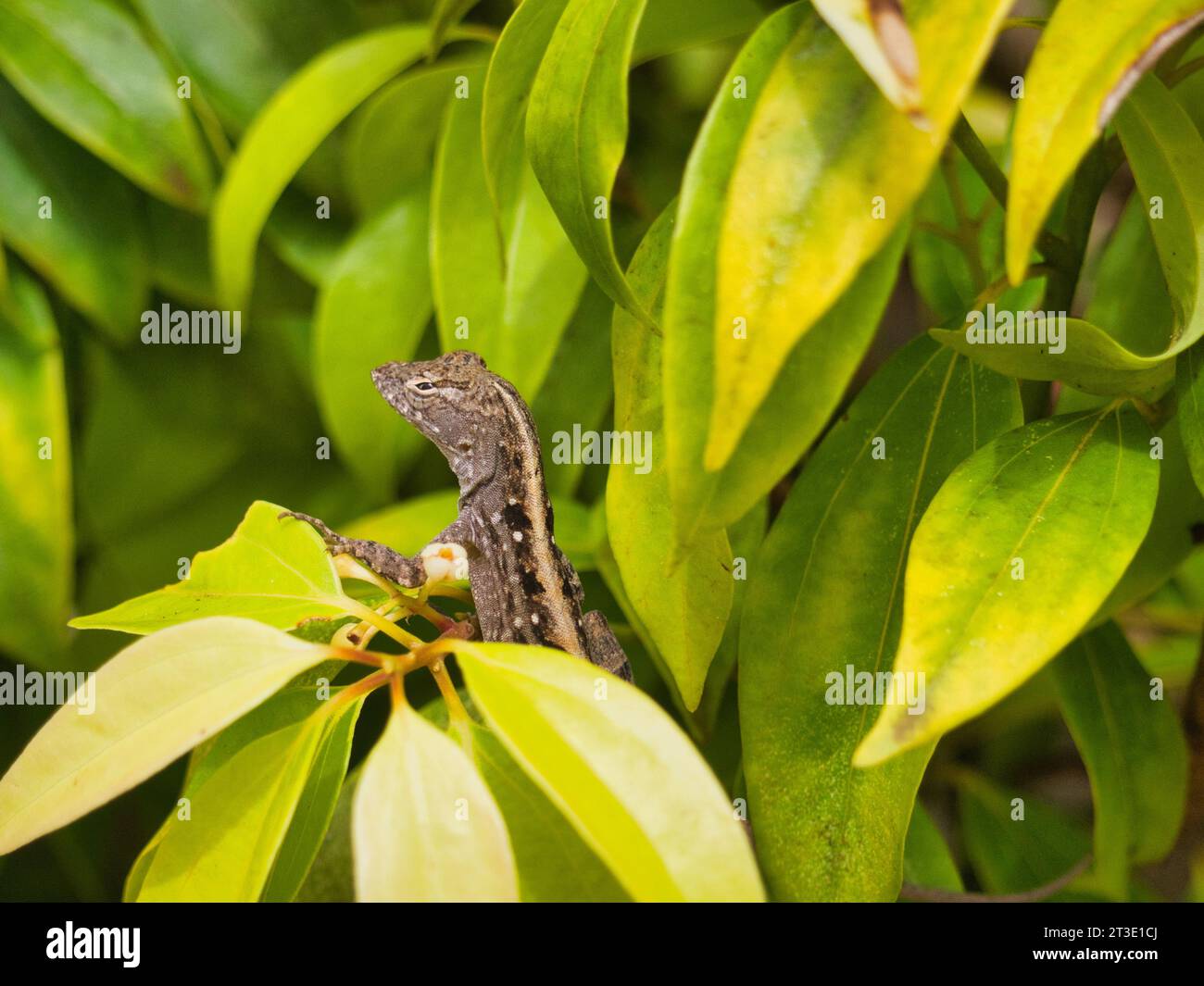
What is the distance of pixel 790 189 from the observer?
45 cm

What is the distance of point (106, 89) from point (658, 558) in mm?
860

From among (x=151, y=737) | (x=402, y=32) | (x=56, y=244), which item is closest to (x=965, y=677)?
(x=151, y=737)

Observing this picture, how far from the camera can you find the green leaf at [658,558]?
60 centimetres

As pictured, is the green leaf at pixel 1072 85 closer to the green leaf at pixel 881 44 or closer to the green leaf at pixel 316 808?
the green leaf at pixel 881 44

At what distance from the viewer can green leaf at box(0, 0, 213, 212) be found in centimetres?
107

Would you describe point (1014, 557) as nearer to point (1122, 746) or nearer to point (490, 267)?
point (1122, 746)

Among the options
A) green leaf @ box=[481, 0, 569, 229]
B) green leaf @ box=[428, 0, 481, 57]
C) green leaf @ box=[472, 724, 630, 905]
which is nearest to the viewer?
green leaf @ box=[472, 724, 630, 905]

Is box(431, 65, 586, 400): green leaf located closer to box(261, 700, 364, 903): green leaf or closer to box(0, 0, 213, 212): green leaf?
box(0, 0, 213, 212): green leaf

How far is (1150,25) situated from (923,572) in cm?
26

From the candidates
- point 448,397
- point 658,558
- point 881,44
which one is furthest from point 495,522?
point 881,44

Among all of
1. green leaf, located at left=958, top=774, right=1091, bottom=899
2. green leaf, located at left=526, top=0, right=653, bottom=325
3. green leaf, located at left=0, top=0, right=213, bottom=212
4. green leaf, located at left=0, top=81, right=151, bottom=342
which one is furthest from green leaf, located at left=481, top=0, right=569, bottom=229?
green leaf, located at left=958, top=774, right=1091, bottom=899

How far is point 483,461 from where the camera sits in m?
0.95

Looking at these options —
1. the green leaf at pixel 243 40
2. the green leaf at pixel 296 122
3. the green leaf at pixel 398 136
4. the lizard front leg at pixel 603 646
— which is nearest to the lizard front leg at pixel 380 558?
the lizard front leg at pixel 603 646

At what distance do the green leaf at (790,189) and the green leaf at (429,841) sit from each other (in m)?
0.19
